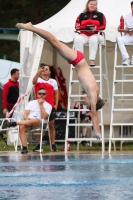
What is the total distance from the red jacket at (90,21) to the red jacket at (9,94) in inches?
137

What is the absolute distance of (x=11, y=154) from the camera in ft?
50.1

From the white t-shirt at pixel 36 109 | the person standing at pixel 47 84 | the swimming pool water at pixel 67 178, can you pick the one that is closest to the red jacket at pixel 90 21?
the person standing at pixel 47 84

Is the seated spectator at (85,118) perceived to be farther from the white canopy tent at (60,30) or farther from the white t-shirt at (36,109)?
the white t-shirt at (36,109)

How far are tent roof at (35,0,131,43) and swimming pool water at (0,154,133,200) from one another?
3753 millimetres

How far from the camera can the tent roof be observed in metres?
16.5

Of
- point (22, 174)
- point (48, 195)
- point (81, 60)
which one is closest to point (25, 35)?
point (81, 60)

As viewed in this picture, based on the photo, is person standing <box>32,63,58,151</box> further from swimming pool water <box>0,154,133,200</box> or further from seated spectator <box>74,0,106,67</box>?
swimming pool water <box>0,154,133,200</box>

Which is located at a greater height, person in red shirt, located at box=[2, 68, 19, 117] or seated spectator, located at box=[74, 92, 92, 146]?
person in red shirt, located at box=[2, 68, 19, 117]

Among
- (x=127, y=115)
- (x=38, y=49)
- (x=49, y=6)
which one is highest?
(x=49, y=6)

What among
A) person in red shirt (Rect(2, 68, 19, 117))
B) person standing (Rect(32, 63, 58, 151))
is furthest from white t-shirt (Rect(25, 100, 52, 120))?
person in red shirt (Rect(2, 68, 19, 117))

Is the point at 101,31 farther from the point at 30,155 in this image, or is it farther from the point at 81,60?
the point at 81,60

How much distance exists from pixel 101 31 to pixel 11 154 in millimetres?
3575

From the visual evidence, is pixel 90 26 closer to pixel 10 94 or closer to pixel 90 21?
pixel 90 21

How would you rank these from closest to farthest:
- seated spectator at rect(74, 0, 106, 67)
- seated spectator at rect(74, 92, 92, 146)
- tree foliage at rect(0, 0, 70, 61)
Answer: seated spectator at rect(74, 0, 106, 67), seated spectator at rect(74, 92, 92, 146), tree foliage at rect(0, 0, 70, 61)
